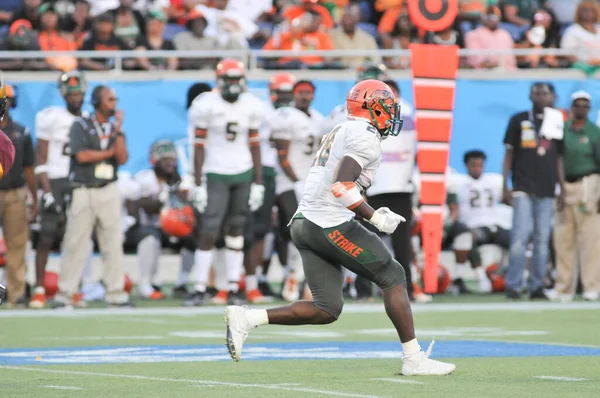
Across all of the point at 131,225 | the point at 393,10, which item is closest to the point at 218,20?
the point at 393,10

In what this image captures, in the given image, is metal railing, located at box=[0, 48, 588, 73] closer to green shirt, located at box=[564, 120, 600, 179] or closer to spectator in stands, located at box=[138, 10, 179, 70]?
spectator in stands, located at box=[138, 10, 179, 70]

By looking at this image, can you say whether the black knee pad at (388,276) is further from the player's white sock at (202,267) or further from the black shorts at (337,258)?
the player's white sock at (202,267)

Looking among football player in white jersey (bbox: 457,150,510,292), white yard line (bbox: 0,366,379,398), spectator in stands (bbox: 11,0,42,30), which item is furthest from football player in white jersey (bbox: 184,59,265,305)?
white yard line (bbox: 0,366,379,398)

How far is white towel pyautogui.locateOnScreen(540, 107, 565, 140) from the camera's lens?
14141 millimetres

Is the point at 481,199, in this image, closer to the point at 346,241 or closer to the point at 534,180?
the point at 534,180

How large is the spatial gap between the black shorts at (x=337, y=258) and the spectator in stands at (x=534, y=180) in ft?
22.5

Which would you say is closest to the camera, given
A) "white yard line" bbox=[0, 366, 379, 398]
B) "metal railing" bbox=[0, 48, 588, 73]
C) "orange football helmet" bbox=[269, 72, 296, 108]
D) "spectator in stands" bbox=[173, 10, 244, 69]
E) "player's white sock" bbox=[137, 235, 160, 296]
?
"white yard line" bbox=[0, 366, 379, 398]

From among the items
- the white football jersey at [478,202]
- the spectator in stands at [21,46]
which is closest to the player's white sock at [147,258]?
the spectator in stands at [21,46]

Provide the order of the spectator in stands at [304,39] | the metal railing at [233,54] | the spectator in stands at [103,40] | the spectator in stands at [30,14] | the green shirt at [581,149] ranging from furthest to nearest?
1. the spectator in stands at [30,14]
2. the spectator in stands at [304,39]
3. the spectator in stands at [103,40]
4. the metal railing at [233,54]
5. the green shirt at [581,149]

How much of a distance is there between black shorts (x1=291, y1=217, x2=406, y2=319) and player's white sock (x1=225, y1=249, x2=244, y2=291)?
19.3 ft

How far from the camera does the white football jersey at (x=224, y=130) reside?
43.7 ft

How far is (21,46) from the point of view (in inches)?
669

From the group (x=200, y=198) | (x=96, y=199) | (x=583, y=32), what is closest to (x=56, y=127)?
(x=96, y=199)

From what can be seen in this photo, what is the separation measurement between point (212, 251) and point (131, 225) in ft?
6.33
